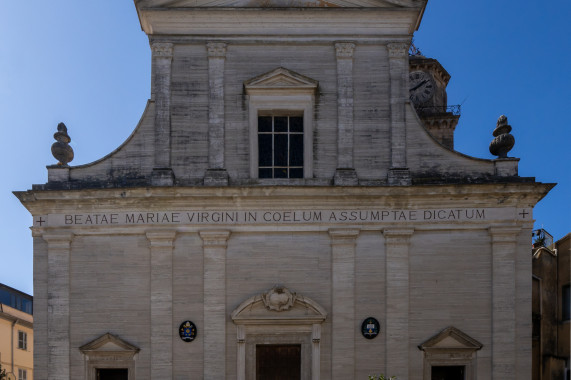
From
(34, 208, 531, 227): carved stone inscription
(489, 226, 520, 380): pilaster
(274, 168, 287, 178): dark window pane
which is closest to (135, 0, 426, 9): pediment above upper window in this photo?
(274, 168, 287, 178): dark window pane

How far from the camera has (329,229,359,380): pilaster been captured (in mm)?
17266

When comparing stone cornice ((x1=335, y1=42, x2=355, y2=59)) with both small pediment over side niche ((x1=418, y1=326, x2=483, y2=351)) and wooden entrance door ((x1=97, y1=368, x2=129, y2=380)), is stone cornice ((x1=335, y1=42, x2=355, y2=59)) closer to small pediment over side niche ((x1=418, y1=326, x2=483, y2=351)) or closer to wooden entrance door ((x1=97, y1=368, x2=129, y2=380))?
small pediment over side niche ((x1=418, y1=326, x2=483, y2=351))

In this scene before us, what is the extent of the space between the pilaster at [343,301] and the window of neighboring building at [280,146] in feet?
7.27

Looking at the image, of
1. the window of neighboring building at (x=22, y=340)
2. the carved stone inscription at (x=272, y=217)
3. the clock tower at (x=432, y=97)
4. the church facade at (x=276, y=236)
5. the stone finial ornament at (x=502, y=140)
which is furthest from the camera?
the window of neighboring building at (x=22, y=340)

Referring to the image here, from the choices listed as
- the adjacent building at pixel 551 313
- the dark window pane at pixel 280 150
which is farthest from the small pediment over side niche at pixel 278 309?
the adjacent building at pixel 551 313

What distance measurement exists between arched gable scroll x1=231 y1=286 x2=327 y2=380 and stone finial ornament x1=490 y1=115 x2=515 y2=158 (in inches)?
254

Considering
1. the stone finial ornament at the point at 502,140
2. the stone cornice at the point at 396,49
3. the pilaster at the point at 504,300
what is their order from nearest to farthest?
the pilaster at the point at 504,300 < the stone finial ornament at the point at 502,140 < the stone cornice at the point at 396,49

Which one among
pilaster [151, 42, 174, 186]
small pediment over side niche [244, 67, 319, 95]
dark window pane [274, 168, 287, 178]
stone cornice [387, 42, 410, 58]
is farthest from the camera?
stone cornice [387, 42, 410, 58]

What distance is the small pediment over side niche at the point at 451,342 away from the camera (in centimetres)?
1723

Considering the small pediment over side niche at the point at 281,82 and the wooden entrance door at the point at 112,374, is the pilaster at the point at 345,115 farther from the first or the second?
the wooden entrance door at the point at 112,374

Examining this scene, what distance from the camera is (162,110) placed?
717 inches

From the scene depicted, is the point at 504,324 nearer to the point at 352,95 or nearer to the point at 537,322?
the point at 537,322

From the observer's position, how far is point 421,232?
698 inches

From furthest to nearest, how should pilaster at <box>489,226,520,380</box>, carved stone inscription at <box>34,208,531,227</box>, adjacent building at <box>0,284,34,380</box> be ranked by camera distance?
adjacent building at <box>0,284,34,380</box> < carved stone inscription at <box>34,208,531,227</box> < pilaster at <box>489,226,520,380</box>
